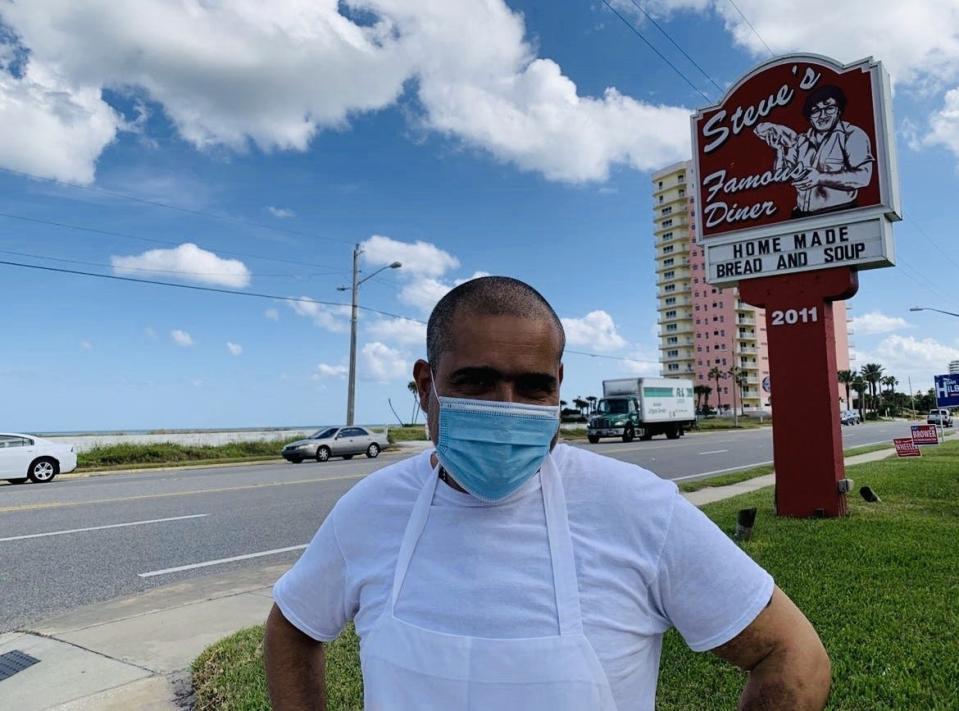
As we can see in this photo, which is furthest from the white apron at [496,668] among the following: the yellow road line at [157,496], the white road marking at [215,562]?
the yellow road line at [157,496]

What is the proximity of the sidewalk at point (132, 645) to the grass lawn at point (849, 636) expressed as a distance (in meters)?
0.33

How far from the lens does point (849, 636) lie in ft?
14.2

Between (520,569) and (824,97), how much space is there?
9.18m

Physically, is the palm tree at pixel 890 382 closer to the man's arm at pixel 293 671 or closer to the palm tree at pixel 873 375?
the palm tree at pixel 873 375

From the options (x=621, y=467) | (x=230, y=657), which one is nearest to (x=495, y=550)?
(x=621, y=467)

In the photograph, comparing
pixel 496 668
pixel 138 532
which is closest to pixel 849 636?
pixel 496 668

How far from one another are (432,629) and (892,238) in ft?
29.0

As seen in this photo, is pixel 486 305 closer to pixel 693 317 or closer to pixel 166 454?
pixel 166 454

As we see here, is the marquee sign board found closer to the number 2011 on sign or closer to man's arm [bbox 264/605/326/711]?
the number 2011 on sign

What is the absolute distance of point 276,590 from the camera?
1785 mm

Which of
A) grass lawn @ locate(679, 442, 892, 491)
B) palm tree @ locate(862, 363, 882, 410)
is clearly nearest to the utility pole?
grass lawn @ locate(679, 442, 892, 491)

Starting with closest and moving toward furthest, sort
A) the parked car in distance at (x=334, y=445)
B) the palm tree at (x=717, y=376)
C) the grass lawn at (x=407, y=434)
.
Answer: the parked car in distance at (x=334, y=445), the grass lawn at (x=407, y=434), the palm tree at (x=717, y=376)

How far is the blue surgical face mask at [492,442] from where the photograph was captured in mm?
1598

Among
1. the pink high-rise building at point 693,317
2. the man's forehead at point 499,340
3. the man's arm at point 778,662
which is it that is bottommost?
the man's arm at point 778,662
